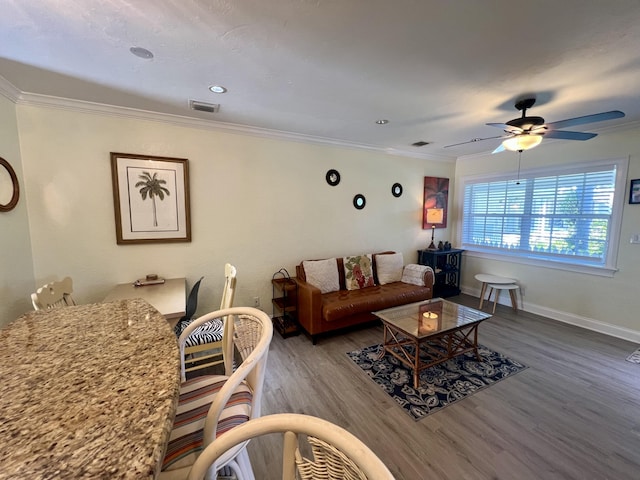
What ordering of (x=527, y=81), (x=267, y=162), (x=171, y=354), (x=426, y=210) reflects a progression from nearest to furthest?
(x=171, y=354) < (x=527, y=81) < (x=267, y=162) < (x=426, y=210)

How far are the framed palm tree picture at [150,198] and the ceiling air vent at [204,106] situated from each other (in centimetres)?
58

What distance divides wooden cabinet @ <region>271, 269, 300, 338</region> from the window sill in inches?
133

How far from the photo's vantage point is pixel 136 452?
53cm

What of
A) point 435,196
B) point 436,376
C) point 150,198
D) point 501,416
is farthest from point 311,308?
point 435,196

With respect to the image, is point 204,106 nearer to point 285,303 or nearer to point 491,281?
point 285,303

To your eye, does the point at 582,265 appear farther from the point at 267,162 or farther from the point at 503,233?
the point at 267,162

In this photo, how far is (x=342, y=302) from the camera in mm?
3096

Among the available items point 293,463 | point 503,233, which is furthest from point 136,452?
point 503,233

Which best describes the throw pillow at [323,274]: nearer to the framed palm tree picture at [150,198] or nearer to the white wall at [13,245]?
the framed palm tree picture at [150,198]

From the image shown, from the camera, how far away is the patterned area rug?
211 cm

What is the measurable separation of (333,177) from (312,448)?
11.6 ft

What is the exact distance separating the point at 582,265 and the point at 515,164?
5.46 feet

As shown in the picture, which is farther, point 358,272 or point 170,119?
point 358,272

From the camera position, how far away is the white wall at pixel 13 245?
2049mm
